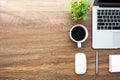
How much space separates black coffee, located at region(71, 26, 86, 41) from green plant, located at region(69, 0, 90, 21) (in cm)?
Result: 5

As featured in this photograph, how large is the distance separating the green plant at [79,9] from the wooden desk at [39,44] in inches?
1.8

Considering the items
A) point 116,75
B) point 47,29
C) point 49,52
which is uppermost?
point 47,29

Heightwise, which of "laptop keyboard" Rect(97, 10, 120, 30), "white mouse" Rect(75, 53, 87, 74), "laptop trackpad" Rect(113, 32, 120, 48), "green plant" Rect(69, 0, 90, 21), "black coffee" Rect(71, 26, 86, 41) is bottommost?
"white mouse" Rect(75, 53, 87, 74)

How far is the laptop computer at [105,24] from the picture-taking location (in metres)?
1.08

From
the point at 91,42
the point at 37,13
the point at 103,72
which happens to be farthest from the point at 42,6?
the point at 103,72

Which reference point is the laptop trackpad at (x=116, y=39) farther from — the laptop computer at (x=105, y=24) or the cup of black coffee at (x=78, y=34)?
the cup of black coffee at (x=78, y=34)

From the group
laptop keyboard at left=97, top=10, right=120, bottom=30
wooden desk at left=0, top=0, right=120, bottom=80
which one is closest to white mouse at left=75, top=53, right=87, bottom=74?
wooden desk at left=0, top=0, right=120, bottom=80

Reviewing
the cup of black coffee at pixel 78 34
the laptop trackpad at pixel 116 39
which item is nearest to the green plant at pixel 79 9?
the cup of black coffee at pixel 78 34

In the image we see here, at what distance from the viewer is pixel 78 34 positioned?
1071 mm

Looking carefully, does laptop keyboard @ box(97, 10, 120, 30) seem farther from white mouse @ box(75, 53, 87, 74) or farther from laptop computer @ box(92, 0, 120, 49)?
white mouse @ box(75, 53, 87, 74)

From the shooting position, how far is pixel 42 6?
1099 millimetres

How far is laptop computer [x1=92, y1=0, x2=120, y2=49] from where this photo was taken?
1079 mm

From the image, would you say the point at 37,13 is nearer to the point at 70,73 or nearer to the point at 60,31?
the point at 60,31

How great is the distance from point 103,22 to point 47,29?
10.8 inches
